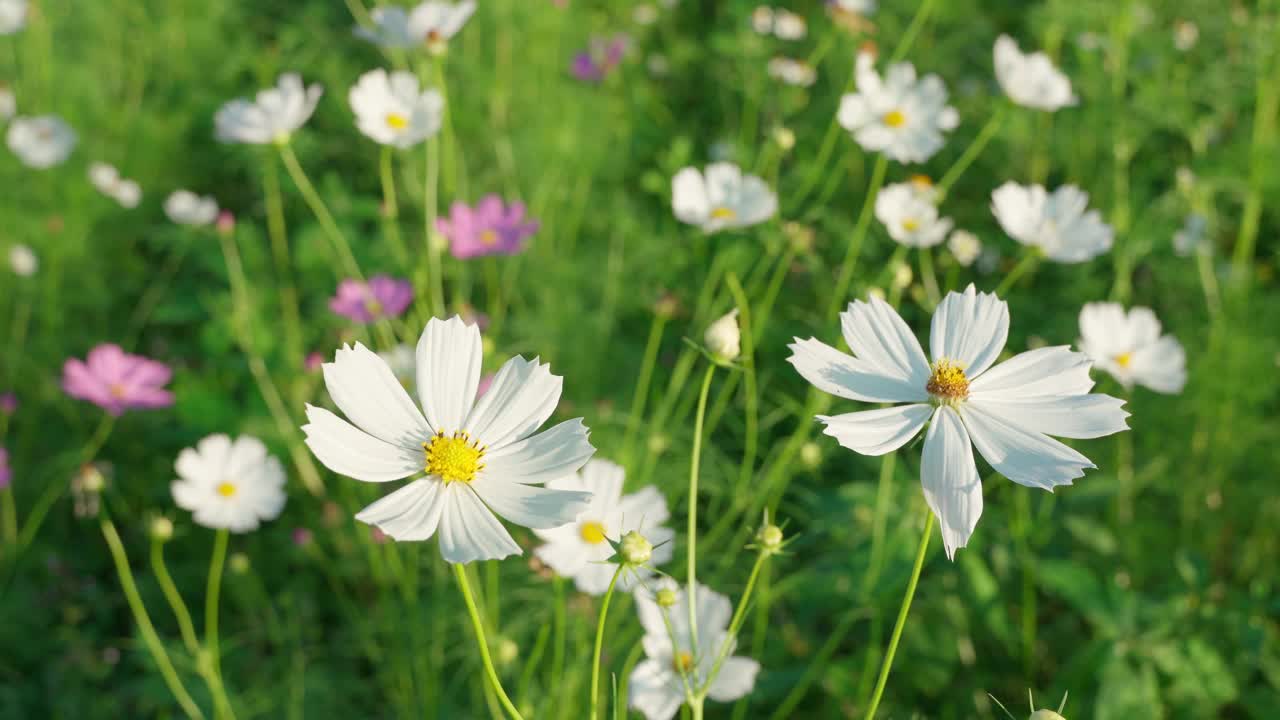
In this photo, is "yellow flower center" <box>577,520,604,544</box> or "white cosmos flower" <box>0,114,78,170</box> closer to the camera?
"yellow flower center" <box>577,520,604,544</box>

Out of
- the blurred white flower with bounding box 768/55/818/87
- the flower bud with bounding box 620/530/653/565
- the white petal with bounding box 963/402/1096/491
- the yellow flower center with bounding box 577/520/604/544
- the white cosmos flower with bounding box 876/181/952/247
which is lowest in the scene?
the flower bud with bounding box 620/530/653/565

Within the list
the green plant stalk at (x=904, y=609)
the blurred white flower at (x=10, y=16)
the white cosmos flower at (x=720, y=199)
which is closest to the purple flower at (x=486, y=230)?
the white cosmos flower at (x=720, y=199)

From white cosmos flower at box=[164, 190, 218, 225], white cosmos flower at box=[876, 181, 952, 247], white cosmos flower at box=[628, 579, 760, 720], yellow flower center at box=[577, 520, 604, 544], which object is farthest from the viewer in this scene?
white cosmos flower at box=[164, 190, 218, 225]

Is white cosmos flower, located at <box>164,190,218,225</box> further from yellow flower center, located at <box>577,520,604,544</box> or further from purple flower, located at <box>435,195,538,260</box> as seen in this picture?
yellow flower center, located at <box>577,520,604,544</box>

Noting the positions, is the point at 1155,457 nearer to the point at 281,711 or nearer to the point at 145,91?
the point at 281,711

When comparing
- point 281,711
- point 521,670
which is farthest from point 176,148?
point 521,670

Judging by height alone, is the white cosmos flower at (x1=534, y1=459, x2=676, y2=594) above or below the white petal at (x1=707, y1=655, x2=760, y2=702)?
above

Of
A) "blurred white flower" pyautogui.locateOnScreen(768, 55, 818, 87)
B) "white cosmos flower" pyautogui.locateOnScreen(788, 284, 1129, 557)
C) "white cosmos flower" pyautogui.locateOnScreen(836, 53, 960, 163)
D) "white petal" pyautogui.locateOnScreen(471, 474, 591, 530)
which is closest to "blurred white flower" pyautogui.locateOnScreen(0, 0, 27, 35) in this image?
"blurred white flower" pyautogui.locateOnScreen(768, 55, 818, 87)

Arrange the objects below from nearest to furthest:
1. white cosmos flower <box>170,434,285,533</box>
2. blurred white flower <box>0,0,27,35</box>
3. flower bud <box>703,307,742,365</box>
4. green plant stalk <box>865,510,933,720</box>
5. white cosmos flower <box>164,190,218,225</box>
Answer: green plant stalk <box>865,510,933,720</box>
flower bud <box>703,307,742,365</box>
white cosmos flower <box>170,434,285,533</box>
white cosmos flower <box>164,190,218,225</box>
blurred white flower <box>0,0,27,35</box>
